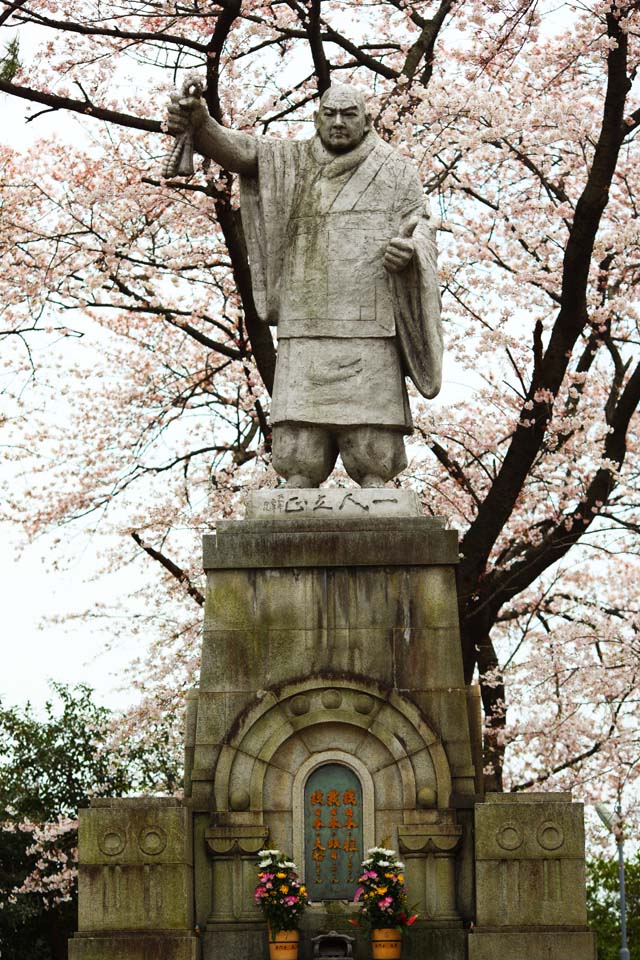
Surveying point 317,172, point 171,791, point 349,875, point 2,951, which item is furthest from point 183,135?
point 2,951

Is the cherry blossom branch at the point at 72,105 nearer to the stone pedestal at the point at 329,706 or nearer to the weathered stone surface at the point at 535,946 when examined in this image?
the stone pedestal at the point at 329,706

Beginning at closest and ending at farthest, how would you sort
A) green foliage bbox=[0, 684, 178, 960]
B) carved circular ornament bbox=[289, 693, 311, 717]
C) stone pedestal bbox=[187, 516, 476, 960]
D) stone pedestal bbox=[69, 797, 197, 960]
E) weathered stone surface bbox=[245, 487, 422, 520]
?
stone pedestal bbox=[69, 797, 197, 960], stone pedestal bbox=[187, 516, 476, 960], carved circular ornament bbox=[289, 693, 311, 717], weathered stone surface bbox=[245, 487, 422, 520], green foliage bbox=[0, 684, 178, 960]

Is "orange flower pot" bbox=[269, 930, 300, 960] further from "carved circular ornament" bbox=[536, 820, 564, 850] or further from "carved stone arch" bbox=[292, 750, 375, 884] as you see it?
"carved circular ornament" bbox=[536, 820, 564, 850]

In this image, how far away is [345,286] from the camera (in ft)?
37.6

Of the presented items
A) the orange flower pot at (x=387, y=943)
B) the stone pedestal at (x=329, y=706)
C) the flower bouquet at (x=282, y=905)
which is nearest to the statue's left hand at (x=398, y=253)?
the stone pedestal at (x=329, y=706)

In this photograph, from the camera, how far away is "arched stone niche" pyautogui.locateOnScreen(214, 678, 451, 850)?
10625mm

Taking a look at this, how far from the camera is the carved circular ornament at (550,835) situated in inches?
407

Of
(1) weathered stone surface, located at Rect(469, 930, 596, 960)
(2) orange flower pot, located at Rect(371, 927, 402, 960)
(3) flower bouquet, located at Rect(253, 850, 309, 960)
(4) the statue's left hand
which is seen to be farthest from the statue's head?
(1) weathered stone surface, located at Rect(469, 930, 596, 960)

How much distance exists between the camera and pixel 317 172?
11.6 metres

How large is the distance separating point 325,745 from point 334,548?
1153mm

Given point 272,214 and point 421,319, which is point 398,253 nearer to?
point 421,319

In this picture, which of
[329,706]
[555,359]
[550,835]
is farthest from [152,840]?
[555,359]

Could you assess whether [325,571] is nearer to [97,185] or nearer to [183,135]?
[183,135]

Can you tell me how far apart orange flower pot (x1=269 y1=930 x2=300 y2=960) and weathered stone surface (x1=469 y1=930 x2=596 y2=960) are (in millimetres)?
980
